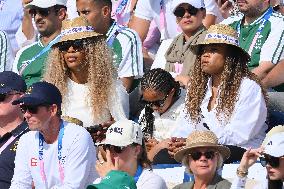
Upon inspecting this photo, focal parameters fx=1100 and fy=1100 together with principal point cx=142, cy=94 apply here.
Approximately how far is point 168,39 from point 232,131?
2.66 meters

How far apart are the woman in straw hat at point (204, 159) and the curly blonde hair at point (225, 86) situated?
1.00 m

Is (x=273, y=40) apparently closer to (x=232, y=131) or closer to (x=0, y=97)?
(x=232, y=131)

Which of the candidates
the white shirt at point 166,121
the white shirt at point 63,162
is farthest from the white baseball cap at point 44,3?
the white shirt at point 63,162

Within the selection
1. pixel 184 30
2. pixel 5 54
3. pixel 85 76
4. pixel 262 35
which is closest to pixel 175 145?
pixel 85 76

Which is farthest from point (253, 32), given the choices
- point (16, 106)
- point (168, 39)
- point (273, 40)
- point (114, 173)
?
point (114, 173)

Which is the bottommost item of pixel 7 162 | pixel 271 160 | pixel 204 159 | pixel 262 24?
pixel 7 162

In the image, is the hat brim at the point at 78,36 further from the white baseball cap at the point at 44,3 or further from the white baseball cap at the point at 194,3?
the white baseball cap at the point at 44,3

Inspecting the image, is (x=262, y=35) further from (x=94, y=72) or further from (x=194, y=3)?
(x=94, y=72)

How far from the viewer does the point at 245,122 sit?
9.31m

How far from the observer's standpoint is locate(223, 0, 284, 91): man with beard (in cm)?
1055

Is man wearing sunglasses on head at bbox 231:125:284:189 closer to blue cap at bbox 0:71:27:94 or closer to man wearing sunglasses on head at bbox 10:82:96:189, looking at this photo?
man wearing sunglasses on head at bbox 10:82:96:189

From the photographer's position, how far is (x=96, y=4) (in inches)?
442

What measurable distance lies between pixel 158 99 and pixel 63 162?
5.70 ft

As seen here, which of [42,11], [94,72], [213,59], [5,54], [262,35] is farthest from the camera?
[5,54]
